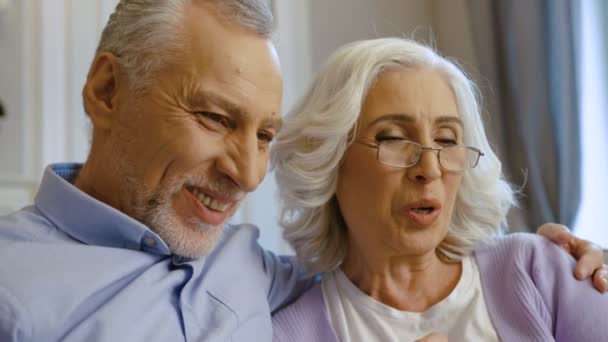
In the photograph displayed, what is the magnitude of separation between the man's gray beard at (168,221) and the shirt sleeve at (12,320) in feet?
0.99

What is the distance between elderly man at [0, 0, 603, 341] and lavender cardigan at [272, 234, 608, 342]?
7 centimetres

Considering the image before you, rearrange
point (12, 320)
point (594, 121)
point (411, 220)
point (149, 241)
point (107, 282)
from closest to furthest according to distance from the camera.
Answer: point (12, 320)
point (107, 282)
point (149, 241)
point (411, 220)
point (594, 121)

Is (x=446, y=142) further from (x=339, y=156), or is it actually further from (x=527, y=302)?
(x=527, y=302)

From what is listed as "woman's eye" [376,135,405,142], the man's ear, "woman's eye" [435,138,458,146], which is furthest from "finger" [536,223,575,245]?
the man's ear

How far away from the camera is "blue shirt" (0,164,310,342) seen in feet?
2.78

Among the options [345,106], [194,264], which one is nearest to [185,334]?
[194,264]

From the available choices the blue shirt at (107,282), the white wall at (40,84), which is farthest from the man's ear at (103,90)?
the white wall at (40,84)

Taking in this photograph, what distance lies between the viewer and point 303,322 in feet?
4.00

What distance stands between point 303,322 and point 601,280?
653mm

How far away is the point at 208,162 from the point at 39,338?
0.42 meters

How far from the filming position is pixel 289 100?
8.78ft

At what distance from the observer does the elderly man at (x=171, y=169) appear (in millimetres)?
997

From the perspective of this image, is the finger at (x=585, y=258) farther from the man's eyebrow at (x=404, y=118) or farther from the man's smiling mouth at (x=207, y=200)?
the man's smiling mouth at (x=207, y=200)

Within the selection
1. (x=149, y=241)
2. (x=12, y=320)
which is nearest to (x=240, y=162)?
(x=149, y=241)
